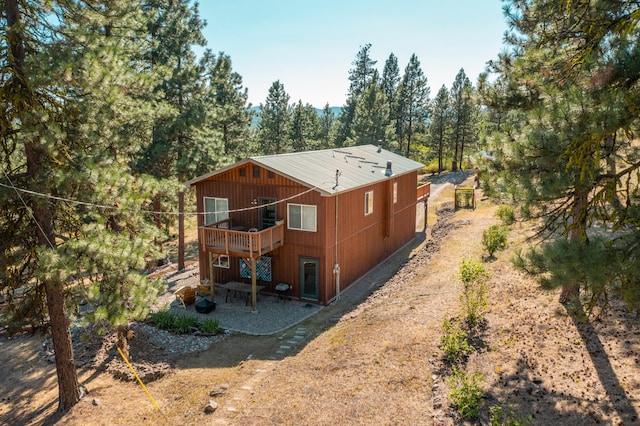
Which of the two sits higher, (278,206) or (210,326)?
(278,206)

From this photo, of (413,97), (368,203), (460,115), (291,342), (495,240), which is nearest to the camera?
(291,342)

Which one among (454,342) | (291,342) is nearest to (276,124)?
(291,342)

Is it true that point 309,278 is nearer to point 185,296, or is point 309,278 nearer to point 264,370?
point 185,296

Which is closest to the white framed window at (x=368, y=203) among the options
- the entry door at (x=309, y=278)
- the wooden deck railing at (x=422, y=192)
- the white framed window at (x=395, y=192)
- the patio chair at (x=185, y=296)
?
the white framed window at (x=395, y=192)

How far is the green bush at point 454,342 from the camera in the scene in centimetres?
1042

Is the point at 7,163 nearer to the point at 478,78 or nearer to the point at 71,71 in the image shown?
the point at 71,71

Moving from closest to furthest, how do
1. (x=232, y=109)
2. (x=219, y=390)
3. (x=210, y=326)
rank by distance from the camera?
(x=219, y=390), (x=210, y=326), (x=232, y=109)

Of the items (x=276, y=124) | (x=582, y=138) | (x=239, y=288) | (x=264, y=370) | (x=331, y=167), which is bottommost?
(x=264, y=370)

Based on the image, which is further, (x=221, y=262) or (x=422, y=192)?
(x=422, y=192)

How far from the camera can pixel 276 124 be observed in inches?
1721

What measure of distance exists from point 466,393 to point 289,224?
424 inches

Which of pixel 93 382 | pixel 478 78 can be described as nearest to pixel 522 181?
pixel 478 78

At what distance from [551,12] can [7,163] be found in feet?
42.2

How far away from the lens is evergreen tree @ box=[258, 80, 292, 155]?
4372 centimetres
